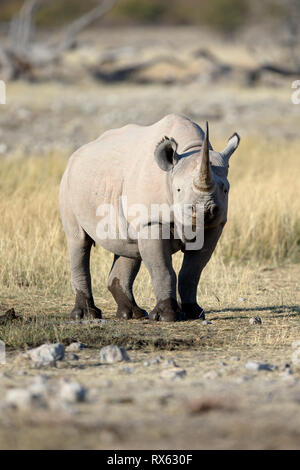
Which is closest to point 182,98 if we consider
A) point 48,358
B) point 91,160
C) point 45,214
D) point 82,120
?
point 82,120

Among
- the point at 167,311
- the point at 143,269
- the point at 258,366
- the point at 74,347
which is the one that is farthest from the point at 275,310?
the point at 258,366

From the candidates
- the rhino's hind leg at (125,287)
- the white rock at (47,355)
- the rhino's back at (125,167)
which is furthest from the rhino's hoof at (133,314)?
the white rock at (47,355)

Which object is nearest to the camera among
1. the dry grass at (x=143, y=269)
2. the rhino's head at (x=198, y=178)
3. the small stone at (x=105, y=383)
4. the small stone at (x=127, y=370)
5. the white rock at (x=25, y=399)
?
the white rock at (x=25, y=399)

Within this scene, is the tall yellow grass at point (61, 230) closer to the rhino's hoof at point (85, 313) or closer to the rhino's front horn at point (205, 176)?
the rhino's hoof at point (85, 313)

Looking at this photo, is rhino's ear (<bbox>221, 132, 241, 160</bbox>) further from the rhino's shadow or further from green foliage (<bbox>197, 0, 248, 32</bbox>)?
green foliage (<bbox>197, 0, 248, 32</bbox>)

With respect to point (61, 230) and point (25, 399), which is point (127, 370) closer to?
point (25, 399)

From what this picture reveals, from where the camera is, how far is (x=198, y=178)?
597 cm

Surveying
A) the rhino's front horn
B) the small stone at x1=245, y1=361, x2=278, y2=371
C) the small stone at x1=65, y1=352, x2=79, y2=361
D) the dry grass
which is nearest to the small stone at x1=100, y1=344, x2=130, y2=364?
the small stone at x1=65, y1=352, x2=79, y2=361

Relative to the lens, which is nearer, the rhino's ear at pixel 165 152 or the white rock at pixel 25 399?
the white rock at pixel 25 399

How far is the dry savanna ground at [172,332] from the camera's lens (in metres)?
3.95

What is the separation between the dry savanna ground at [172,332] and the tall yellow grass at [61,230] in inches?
0.8

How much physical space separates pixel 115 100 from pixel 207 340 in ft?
52.1

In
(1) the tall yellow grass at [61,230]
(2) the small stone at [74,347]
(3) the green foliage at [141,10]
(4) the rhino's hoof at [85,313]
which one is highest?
(3) the green foliage at [141,10]

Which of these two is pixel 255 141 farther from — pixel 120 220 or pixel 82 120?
pixel 120 220
